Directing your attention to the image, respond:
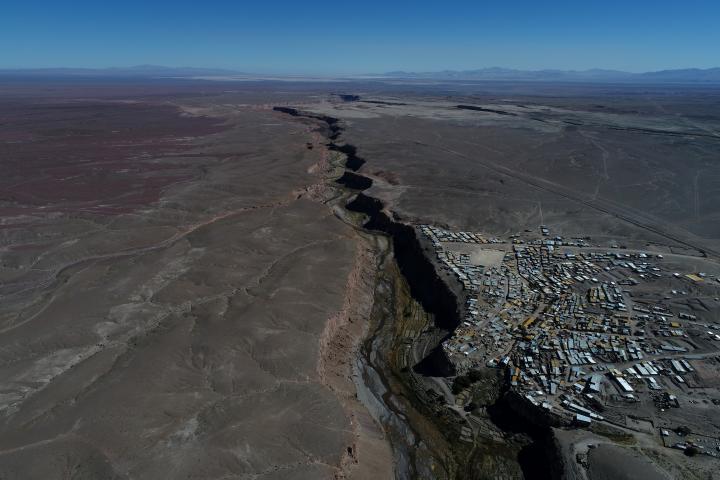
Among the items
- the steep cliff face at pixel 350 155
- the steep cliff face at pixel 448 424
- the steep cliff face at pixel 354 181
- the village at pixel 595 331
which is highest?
the steep cliff face at pixel 350 155

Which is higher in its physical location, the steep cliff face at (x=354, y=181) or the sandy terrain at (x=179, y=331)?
the steep cliff face at (x=354, y=181)

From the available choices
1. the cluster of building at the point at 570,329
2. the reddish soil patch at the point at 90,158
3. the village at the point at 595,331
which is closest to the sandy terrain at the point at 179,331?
the reddish soil patch at the point at 90,158

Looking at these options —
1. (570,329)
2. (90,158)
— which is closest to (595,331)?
(570,329)

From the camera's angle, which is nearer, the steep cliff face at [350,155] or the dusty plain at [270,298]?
the dusty plain at [270,298]

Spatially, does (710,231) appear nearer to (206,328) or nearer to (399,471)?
(399,471)

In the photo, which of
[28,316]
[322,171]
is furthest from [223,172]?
[28,316]

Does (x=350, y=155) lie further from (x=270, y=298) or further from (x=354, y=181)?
(x=270, y=298)

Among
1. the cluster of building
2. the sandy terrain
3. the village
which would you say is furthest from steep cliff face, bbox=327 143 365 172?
the cluster of building

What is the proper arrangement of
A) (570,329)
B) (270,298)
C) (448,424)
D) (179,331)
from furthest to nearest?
(270,298) < (570,329) < (179,331) < (448,424)

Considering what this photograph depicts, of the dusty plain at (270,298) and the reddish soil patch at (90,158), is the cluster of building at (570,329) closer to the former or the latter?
the dusty plain at (270,298)
